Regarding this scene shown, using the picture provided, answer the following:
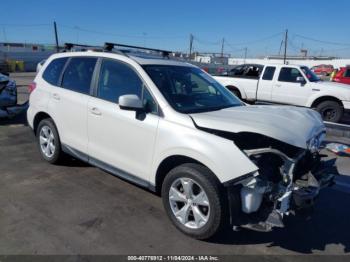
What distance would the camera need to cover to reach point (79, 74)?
184 inches

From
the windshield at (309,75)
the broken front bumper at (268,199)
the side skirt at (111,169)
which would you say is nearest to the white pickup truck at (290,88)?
the windshield at (309,75)

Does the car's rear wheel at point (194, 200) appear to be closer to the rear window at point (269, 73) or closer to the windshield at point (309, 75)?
the windshield at point (309, 75)

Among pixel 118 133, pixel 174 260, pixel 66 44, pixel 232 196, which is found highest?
pixel 66 44

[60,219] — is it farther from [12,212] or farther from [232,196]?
[232,196]

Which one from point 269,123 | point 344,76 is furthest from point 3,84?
point 344,76

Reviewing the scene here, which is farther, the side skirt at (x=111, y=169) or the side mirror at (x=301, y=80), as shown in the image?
the side mirror at (x=301, y=80)

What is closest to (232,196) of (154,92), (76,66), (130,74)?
(154,92)

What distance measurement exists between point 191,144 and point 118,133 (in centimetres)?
114

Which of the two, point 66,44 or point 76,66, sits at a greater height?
point 66,44

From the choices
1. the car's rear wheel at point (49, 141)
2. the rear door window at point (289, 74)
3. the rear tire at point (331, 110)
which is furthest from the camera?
the rear door window at point (289, 74)

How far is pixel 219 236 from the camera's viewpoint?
11.1 ft

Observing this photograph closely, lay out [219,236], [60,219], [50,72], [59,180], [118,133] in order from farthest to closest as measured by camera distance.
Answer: [50,72]
[59,180]
[118,133]
[60,219]
[219,236]

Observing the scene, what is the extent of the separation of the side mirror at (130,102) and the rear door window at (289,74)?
28.7ft

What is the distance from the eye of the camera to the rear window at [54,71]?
16.5 ft
